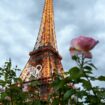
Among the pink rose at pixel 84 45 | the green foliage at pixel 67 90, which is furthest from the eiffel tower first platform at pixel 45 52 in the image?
the pink rose at pixel 84 45

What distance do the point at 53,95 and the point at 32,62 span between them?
60.8 metres

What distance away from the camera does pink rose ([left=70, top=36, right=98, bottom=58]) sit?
4.50 metres

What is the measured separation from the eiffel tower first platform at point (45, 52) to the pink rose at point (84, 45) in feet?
171

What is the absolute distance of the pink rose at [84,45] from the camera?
450 cm

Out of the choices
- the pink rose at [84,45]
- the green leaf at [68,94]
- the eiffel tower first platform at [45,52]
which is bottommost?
the green leaf at [68,94]

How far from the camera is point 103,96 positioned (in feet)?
15.5

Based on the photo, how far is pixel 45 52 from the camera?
221ft

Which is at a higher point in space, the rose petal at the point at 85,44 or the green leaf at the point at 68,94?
the rose petal at the point at 85,44

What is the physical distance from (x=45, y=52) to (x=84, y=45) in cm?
6301

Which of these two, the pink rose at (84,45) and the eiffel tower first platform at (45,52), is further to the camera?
the eiffel tower first platform at (45,52)

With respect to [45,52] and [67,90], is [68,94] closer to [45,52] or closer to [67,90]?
[67,90]

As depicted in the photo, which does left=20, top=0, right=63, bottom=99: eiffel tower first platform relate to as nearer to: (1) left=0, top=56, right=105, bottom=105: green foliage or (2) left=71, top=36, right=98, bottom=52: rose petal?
(1) left=0, top=56, right=105, bottom=105: green foliage

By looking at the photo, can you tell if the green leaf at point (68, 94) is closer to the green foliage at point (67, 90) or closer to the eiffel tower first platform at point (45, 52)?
the green foliage at point (67, 90)

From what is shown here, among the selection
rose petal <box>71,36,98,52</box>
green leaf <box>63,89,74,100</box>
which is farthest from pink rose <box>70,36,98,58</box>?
green leaf <box>63,89,74,100</box>
